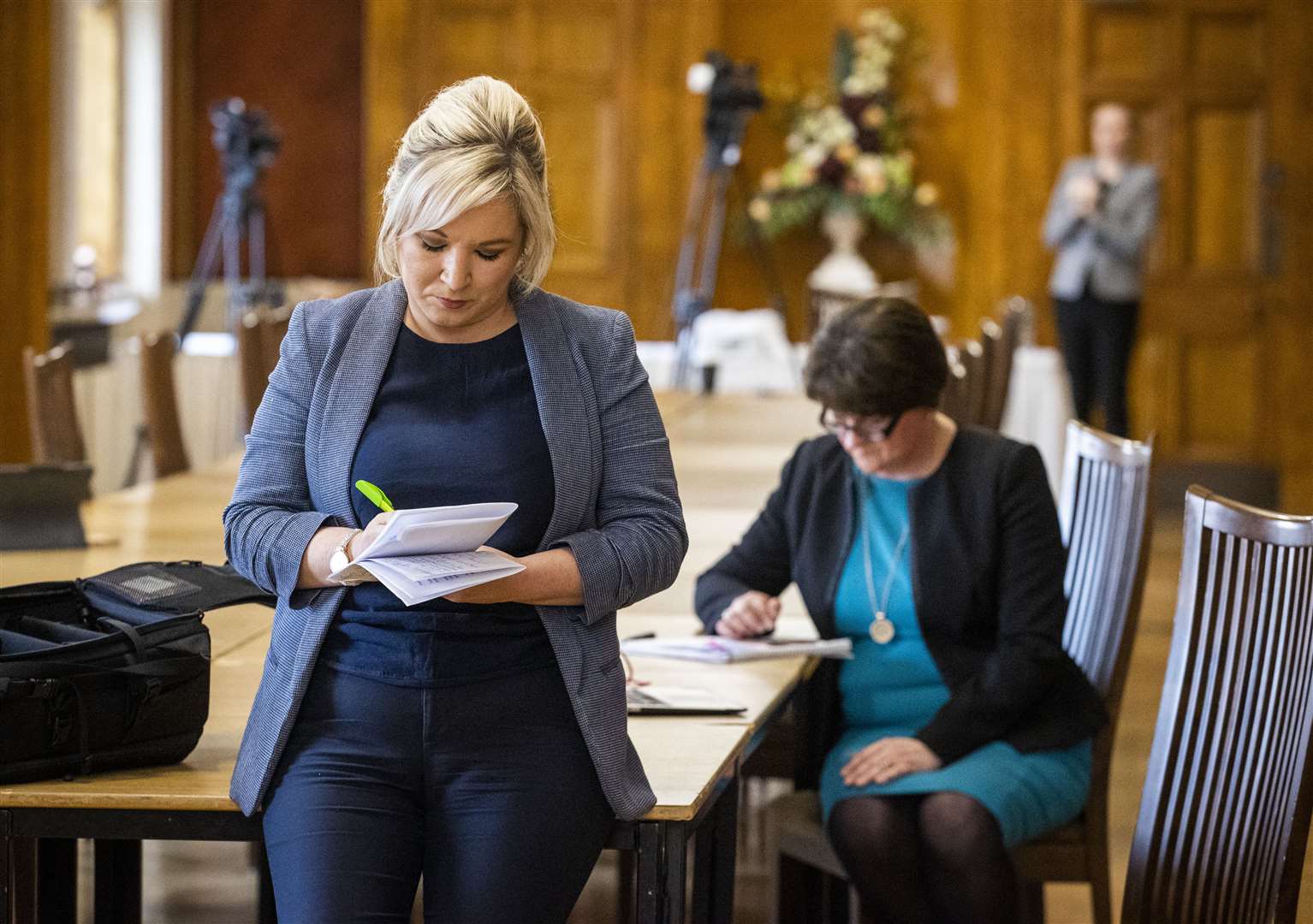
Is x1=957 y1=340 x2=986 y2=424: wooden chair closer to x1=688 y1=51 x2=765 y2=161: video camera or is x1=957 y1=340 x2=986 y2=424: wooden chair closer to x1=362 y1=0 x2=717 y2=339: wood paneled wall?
x1=688 y1=51 x2=765 y2=161: video camera

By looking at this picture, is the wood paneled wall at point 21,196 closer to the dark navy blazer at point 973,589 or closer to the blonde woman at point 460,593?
the dark navy blazer at point 973,589

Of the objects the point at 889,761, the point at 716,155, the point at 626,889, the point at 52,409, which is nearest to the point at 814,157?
the point at 716,155

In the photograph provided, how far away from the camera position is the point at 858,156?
8367mm

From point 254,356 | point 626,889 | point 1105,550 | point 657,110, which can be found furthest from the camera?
point 657,110

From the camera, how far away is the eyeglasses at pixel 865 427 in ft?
8.23

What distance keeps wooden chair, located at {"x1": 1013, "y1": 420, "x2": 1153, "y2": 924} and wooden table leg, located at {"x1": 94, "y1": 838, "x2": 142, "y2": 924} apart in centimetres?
122

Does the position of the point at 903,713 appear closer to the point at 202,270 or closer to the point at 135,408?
the point at 135,408

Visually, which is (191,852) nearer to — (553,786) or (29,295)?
(553,786)

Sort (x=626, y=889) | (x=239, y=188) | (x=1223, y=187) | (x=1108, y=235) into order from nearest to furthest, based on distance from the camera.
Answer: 1. (x=626, y=889)
2. (x=239, y=188)
3. (x=1108, y=235)
4. (x=1223, y=187)

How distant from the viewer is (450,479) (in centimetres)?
182

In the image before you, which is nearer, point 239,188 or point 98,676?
point 98,676

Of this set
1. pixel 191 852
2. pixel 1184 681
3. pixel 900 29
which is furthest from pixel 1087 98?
pixel 1184 681

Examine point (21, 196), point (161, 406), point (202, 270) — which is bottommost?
point (161, 406)

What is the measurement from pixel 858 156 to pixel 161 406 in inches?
→ 175
